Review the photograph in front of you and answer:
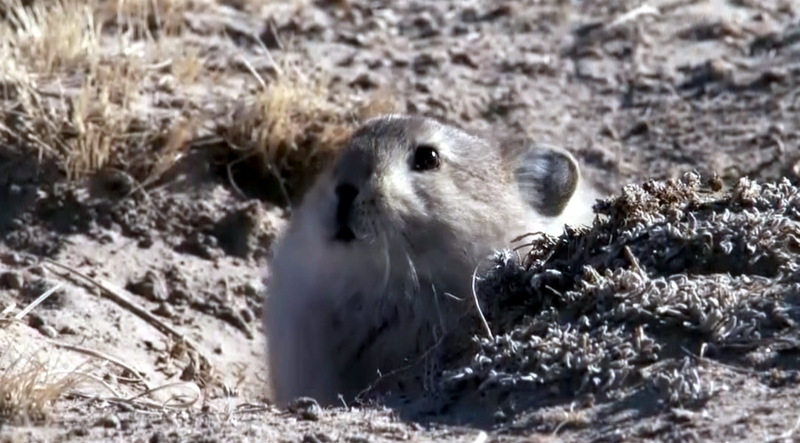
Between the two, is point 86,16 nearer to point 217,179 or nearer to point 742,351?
point 217,179

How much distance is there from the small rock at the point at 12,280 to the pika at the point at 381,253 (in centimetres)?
140

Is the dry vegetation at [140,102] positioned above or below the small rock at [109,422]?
above

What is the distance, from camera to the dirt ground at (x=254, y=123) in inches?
279

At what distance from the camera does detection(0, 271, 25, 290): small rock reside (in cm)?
705

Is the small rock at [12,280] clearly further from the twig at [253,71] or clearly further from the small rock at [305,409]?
the small rock at [305,409]

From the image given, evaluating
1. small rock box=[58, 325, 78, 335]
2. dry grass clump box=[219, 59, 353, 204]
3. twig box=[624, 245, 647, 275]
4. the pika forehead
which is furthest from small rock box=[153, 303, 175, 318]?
twig box=[624, 245, 647, 275]

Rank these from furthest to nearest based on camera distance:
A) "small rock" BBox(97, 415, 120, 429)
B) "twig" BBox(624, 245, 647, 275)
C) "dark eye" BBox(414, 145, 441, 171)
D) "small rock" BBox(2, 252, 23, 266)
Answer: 1. "small rock" BBox(2, 252, 23, 266)
2. "dark eye" BBox(414, 145, 441, 171)
3. "twig" BBox(624, 245, 647, 275)
4. "small rock" BBox(97, 415, 120, 429)

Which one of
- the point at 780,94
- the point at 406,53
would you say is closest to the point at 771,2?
the point at 780,94

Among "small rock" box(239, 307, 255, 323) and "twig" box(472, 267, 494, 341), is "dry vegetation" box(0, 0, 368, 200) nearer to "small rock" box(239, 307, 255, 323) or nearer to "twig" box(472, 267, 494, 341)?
"small rock" box(239, 307, 255, 323)

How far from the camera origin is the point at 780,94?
8.84m

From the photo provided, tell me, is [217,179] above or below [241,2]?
below

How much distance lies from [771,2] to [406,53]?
8.10ft

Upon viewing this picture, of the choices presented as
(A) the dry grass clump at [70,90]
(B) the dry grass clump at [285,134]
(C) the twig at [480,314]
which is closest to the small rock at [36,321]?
(A) the dry grass clump at [70,90]

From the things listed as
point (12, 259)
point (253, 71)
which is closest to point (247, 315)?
point (12, 259)
